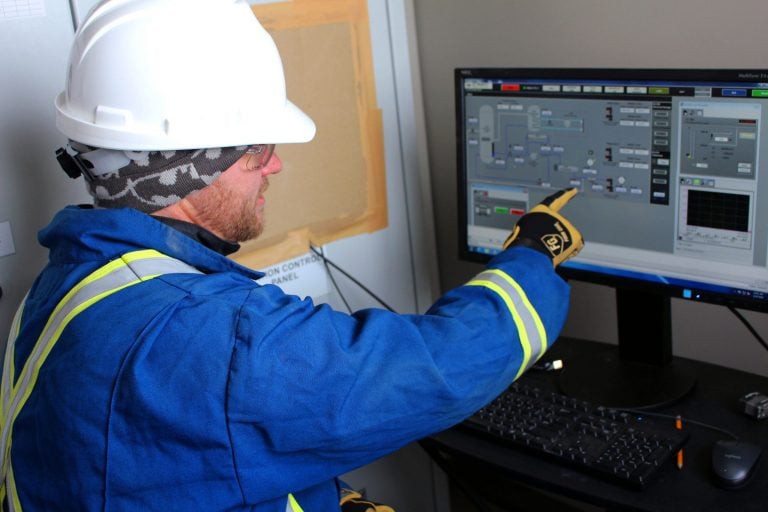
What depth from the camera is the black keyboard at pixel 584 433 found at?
1408 millimetres

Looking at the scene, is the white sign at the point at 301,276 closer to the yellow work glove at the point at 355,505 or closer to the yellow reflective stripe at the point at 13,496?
the yellow work glove at the point at 355,505

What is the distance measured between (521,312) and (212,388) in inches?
17.0

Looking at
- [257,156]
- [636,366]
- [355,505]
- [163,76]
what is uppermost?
[163,76]

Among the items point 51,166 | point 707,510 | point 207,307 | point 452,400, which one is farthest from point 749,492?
point 51,166

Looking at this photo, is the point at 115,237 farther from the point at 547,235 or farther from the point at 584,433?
the point at 584,433

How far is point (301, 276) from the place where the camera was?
2062 millimetres

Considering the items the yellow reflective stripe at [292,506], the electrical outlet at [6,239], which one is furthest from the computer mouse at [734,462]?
the electrical outlet at [6,239]

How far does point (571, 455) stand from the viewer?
145cm

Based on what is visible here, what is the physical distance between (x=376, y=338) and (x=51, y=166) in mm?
775

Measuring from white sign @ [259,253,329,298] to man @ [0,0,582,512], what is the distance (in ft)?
1.95

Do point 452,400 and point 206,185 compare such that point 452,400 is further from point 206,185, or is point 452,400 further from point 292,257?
point 292,257

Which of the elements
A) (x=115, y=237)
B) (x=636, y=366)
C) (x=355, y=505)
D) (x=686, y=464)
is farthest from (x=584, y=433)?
(x=115, y=237)

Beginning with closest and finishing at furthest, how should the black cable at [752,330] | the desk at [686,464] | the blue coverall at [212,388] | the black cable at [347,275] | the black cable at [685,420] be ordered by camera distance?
the blue coverall at [212,388] < the desk at [686,464] < the black cable at [685,420] < the black cable at [752,330] < the black cable at [347,275]

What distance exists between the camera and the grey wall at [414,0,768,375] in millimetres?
1771
